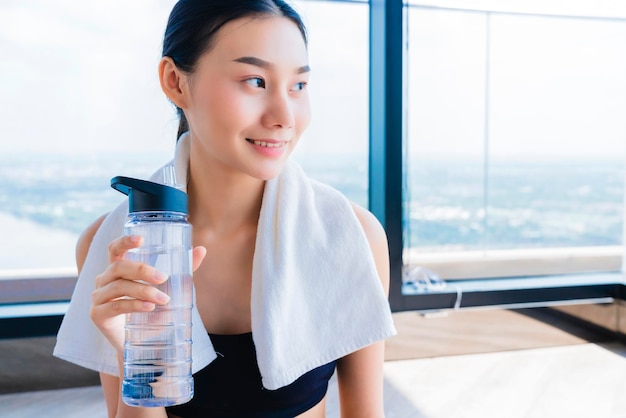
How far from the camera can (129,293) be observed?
0.80 metres

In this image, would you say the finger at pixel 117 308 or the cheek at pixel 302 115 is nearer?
the finger at pixel 117 308

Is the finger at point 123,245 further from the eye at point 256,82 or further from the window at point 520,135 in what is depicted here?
the window at point 520,135

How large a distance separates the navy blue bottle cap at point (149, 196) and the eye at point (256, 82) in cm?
31

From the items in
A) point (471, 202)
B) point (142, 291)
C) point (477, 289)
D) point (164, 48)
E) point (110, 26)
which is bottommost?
point (477, 289)

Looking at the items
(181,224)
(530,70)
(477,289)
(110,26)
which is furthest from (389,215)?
(181,224)

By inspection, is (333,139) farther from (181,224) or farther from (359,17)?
(181,224)

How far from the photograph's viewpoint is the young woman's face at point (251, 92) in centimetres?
101

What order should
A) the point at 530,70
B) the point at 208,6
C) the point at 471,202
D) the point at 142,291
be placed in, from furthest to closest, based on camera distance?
1. the point at 471,202
2. the point at 530,70
3. the point at 208,6
4. the point at 142,291

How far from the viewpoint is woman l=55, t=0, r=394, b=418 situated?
1.02 metres

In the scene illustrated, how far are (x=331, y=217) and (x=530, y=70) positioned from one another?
1.74 meters

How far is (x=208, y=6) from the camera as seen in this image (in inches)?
41.6

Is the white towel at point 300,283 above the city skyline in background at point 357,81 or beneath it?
beneath

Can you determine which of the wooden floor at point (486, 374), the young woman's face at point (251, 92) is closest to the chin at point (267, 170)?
the young woman's face at point (251, 92)

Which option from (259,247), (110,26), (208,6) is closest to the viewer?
(208,6)
